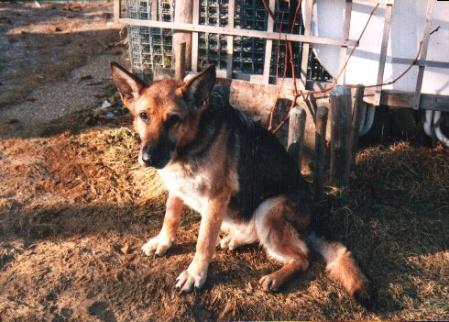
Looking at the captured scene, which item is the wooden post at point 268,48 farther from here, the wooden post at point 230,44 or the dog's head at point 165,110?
the dog's head at point 165,110

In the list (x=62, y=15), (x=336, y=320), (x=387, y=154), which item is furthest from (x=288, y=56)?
(x=62, y=15)

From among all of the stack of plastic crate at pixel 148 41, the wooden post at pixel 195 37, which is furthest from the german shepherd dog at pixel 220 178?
the stack of plastic crate at pixel 148 41

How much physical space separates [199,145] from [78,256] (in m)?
1.68

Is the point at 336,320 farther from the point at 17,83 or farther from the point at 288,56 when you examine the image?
the point at 17,83

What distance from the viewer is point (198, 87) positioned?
13.2 feet

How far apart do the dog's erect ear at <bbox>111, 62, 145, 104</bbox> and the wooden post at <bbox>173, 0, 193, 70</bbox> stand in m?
1.67

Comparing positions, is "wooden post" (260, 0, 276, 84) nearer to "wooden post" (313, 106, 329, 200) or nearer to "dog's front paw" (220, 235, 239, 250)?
"wooden post" (313, 106, 329, 200)

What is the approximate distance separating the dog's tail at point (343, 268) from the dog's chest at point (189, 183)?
1.22 m

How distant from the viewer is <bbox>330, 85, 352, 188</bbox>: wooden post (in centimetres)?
502

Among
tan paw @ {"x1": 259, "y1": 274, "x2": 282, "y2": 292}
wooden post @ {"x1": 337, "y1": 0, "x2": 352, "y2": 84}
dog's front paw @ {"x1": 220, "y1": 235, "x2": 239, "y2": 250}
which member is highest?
wooden post @ {"x1": 337, "y1": 0, "x2": 352, "y2": 84}

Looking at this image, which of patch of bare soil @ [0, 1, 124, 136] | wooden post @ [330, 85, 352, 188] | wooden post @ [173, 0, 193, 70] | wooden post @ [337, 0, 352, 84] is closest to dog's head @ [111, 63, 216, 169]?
wooden post @ [330, 85, 352, 188]

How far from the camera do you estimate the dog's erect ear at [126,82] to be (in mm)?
4066

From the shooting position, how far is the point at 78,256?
15.5 feet

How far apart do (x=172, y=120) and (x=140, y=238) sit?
165 centimetres
